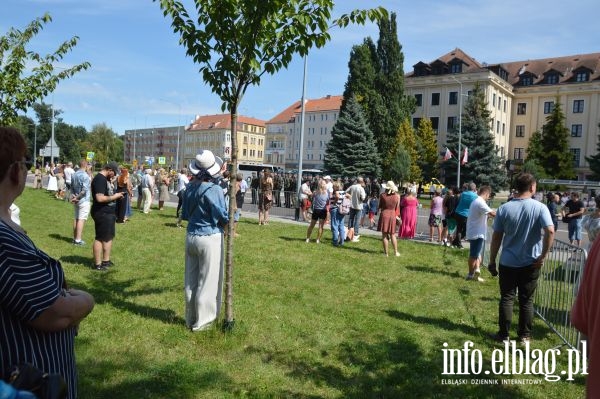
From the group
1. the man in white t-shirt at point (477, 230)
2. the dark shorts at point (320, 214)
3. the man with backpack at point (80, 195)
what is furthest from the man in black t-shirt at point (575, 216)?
the man with backpack at point (80, 195)

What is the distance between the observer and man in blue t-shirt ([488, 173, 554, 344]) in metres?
5.76

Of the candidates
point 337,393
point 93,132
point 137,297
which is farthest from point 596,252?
point 93,132

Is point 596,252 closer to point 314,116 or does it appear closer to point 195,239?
point 195,239

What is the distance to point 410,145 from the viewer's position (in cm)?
5681

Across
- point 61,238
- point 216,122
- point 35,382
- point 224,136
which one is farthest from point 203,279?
point 216,122

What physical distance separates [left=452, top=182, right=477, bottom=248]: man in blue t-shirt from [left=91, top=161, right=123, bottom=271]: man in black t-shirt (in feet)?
27.6

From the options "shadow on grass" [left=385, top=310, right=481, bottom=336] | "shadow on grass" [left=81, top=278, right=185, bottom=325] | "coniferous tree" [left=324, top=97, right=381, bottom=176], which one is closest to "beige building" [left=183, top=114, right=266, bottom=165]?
"coniferous tree" [left=324, top=97, right=381, bottom=176]

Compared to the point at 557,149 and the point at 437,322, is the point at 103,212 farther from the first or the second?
the point at 557,149

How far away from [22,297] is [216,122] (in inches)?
5274

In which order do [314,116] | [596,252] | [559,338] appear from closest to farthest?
[596,252] → [559,338] → [314,116]

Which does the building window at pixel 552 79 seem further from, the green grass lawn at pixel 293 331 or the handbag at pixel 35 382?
the handbag at pixel 35 382

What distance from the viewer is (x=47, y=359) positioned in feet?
6.69

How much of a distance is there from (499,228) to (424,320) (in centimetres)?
175

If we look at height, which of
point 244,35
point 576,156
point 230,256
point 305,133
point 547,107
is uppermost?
point 547,107
